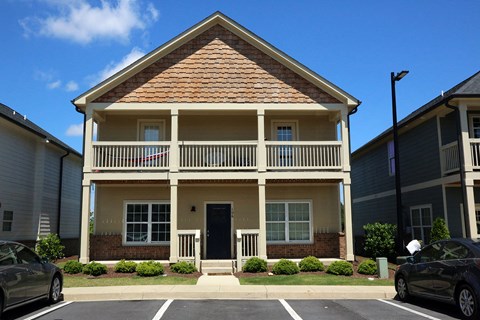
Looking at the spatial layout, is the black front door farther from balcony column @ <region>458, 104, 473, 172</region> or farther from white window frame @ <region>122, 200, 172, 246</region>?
balcony column @ <region>458, 104, 473, 172</region>

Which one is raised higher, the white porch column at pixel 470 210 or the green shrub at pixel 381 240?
the white porch column at pixel 470 210

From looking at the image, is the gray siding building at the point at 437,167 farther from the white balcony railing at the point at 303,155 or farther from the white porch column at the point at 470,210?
the white balcony railing at the point at 303,155

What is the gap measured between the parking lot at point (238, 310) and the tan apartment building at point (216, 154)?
5.93 meters

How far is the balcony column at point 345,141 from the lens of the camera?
17.3 meters

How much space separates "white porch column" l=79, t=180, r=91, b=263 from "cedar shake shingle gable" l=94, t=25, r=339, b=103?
142 inches

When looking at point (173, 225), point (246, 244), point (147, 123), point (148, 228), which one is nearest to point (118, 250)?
point (148, 228)

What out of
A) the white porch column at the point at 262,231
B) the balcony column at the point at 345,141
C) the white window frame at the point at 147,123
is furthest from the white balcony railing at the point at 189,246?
the balcony column at the point at 345,141

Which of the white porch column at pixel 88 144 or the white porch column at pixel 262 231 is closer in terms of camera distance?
the white porch column at pixel 262 231

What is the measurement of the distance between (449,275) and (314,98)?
34.2ft

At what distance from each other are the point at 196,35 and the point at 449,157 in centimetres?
1103

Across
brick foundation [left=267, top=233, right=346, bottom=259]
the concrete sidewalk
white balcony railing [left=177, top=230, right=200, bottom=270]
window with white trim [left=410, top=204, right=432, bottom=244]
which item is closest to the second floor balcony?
white balcony railing [left=177, top=230, right=200, bottom=270]

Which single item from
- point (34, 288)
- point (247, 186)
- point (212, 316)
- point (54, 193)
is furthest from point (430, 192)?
point (54, 193)

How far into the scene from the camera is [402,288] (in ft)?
34.8

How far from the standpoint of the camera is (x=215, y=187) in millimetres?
18812
